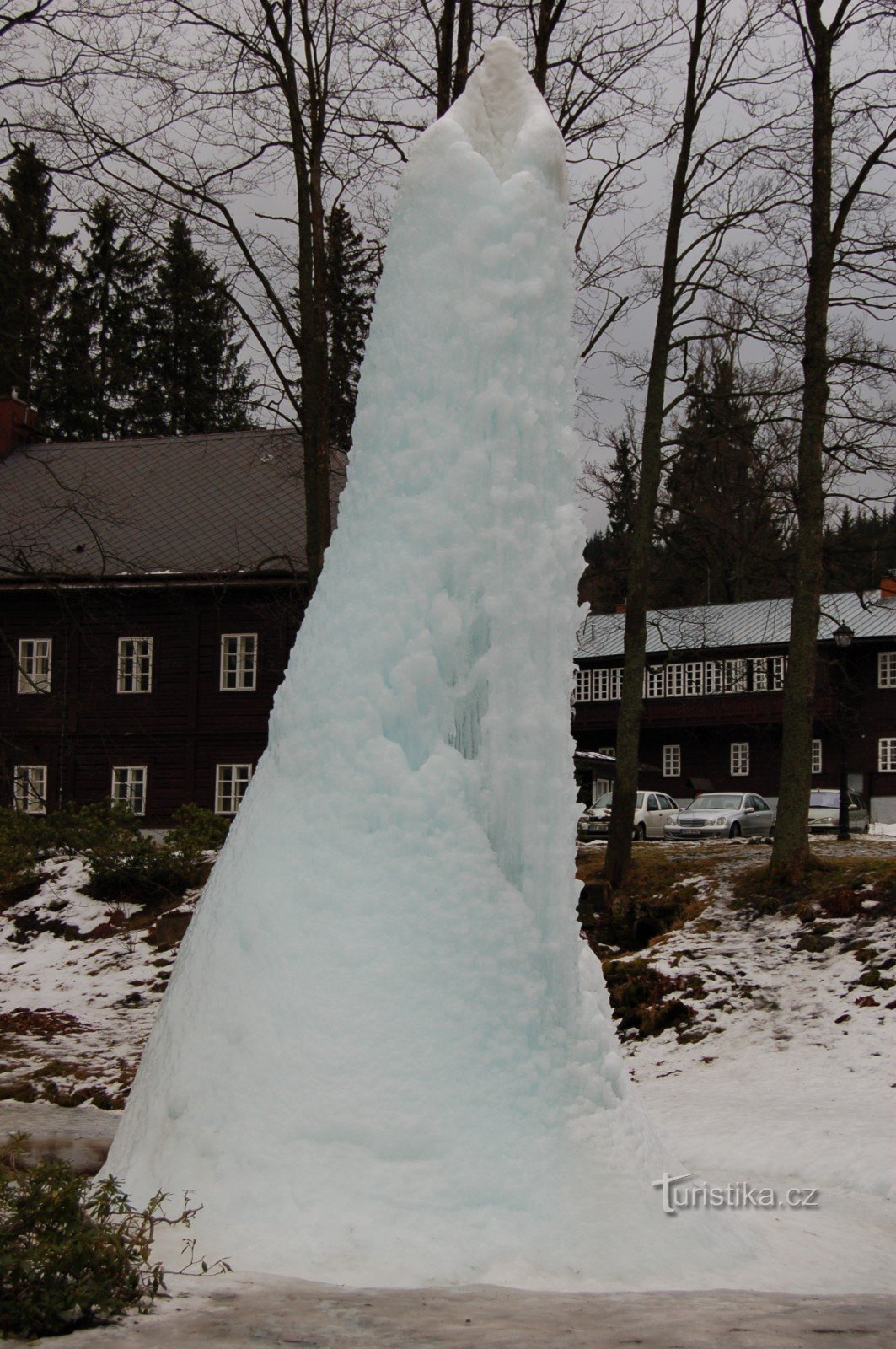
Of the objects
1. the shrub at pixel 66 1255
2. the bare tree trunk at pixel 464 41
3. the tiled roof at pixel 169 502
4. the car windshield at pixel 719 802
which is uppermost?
the bare tree trunk at pixel 464 41

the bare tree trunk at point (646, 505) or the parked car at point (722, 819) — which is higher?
the bare tree trunk at point (646, 505)

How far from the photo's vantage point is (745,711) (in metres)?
42.6

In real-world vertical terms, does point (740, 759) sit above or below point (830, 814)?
above

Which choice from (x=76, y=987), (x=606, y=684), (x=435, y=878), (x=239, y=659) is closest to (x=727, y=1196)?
(x=435, y=878)

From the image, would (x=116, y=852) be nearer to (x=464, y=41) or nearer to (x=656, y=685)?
(x=464, y=41)

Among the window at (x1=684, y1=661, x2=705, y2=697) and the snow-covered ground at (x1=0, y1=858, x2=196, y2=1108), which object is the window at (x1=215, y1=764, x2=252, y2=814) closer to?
the snow-covered ground at (x1=0, y1=858, x2=196, y2=1108)

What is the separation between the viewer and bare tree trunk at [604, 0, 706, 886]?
672 inches

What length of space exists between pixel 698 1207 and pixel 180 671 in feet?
87.7

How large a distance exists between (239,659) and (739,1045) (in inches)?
806

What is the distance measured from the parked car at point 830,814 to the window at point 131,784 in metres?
16.7

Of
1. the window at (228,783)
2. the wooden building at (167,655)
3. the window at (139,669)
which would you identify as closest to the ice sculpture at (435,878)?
the wooden building at (167,655)

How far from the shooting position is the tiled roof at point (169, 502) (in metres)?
29.8

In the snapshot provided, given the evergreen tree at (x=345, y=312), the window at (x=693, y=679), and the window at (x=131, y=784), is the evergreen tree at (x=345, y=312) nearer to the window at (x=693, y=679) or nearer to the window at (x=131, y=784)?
the window at (x=131, y=784)

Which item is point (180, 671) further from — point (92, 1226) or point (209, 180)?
point (92, 1226)
